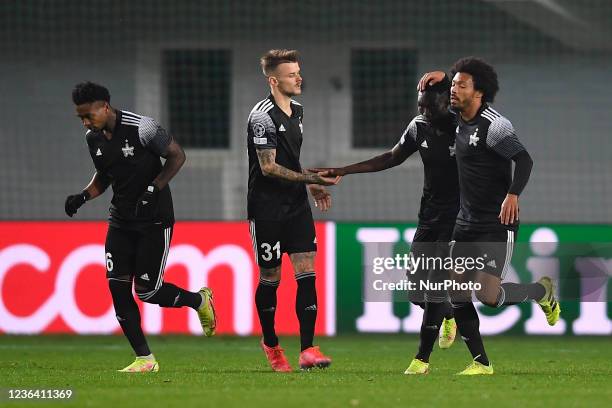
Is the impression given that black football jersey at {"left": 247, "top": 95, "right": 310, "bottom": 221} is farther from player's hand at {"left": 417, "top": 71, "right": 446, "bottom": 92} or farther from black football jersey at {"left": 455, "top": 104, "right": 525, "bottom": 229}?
black football jersey at {"left": 455, "top": 104, "right": 525, "bottom": 229}

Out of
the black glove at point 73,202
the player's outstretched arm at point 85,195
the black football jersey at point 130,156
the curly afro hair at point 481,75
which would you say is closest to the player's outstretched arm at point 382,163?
the curly afro hair at point 481,75

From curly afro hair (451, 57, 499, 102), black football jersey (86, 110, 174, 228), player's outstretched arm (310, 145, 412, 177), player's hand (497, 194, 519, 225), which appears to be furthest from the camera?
player's outstretched arm (310, 145, 412, 177)

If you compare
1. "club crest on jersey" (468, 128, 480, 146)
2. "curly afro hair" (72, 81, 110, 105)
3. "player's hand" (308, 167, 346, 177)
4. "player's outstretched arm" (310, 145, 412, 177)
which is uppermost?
"curly afro hair" (72, 81, 110, 105)

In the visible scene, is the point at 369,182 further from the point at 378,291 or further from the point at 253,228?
the point at 253,228

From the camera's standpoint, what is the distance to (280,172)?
9.04 meters

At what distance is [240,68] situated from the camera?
1792cm

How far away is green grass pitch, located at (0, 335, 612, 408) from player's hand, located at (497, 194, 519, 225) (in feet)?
3.22

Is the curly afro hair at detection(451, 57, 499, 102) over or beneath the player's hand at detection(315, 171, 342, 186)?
over

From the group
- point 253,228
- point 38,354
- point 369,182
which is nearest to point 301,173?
point 253,228

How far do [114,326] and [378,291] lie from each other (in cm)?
255

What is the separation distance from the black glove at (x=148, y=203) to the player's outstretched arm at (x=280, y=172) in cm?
72

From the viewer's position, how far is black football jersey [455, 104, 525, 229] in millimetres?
8742

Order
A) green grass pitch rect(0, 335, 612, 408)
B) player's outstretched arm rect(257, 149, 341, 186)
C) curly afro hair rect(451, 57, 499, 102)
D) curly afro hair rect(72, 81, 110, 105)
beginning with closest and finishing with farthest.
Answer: green grass pitch rect(0, 335, 612, 408) < curly afro hair rect(451, 57, 499, 102) < player's outstretched arm rect(257, 149, 341, 186) < curly afro hair rect(72, 81, 110, 105)

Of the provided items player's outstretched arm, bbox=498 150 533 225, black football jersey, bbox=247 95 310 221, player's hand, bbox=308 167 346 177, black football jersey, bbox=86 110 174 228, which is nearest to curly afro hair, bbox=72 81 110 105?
black football jersey, bbox=86 110 174 228
